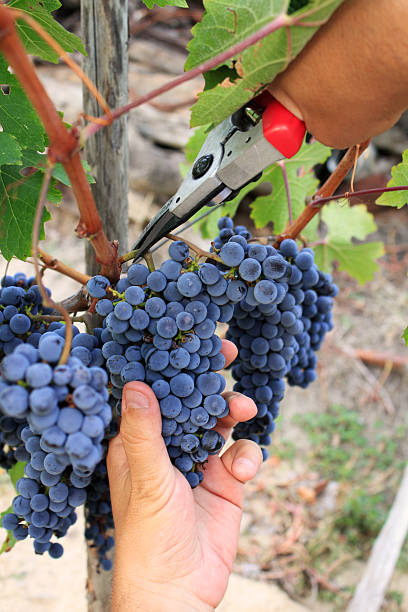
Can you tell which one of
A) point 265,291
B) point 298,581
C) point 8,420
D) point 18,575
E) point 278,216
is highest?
point 278,216

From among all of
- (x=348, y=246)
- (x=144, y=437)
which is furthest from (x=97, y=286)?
(x=348, y=246)

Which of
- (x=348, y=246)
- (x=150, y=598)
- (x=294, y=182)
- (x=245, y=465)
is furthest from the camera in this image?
(x=348, y=246)

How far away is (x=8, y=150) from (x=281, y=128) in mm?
368

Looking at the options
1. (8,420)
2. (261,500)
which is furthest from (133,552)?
(261,500)

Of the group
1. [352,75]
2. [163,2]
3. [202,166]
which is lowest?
[202,166]

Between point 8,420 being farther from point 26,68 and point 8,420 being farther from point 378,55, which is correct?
point 378,55

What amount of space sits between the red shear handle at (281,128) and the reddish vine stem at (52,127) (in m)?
0.23

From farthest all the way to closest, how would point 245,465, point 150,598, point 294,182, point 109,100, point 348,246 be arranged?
point 348,246, point 294,182, point 109,100, point 245,465, point 150,598

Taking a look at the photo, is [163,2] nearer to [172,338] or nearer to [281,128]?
[281,128]

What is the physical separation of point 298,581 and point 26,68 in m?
2.35

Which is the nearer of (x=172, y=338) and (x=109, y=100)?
(x=172, y=338)

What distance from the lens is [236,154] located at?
59cm

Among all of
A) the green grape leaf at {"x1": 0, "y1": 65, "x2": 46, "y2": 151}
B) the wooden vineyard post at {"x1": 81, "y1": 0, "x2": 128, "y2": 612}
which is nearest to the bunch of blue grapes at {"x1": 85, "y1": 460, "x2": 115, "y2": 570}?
the wooden vineyard post at {"x1": 81, "y1": 0, "x2": 128, "y2": 612}

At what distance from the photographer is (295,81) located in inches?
21.4
